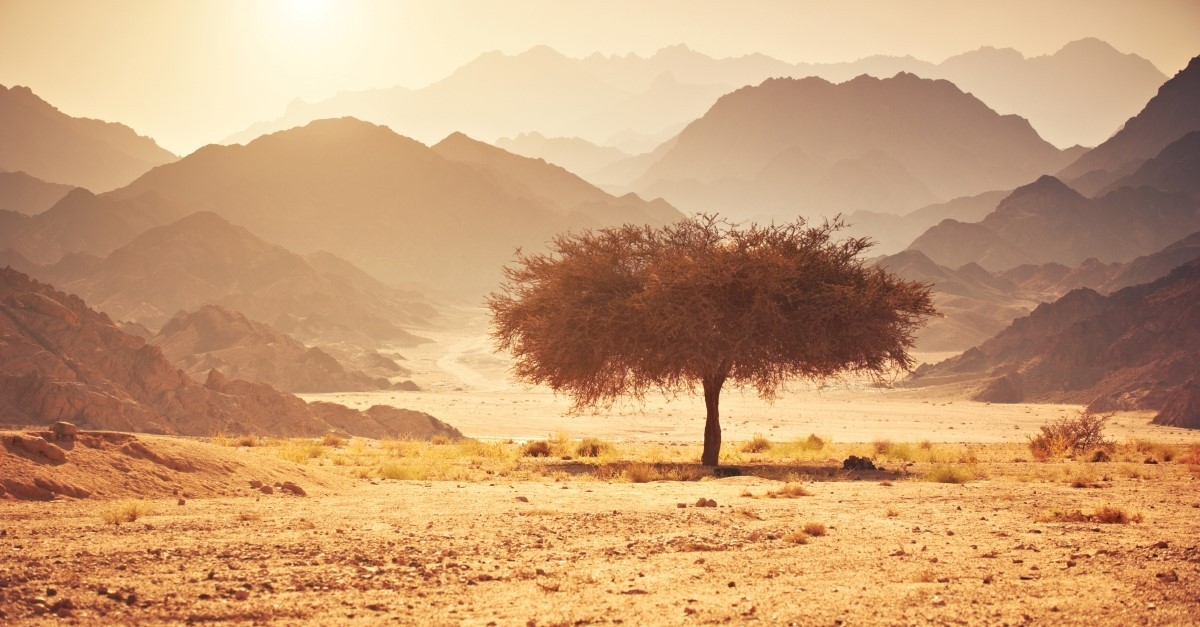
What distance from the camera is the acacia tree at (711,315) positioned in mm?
20484

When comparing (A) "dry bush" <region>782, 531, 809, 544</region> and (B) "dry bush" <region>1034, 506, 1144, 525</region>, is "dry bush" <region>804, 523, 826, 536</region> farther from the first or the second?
(B) "dry bush" <region>1034, 506, 1144, 525</region>

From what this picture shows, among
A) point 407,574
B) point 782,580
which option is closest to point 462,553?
point 407,574

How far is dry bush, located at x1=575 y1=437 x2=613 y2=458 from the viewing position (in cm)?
2478

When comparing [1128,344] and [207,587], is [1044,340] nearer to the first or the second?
[1128,344]

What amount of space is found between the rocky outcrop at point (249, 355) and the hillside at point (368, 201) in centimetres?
9011

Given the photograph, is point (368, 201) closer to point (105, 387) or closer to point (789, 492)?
point (105, 387)

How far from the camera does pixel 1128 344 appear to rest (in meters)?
63.8

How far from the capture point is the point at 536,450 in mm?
24516

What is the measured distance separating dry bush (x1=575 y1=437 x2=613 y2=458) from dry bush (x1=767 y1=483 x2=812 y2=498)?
9794mm

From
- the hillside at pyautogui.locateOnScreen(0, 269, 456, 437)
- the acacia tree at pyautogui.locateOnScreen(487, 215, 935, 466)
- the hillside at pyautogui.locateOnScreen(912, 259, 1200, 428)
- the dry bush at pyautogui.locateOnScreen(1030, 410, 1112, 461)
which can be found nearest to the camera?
the acacia tree at pyautogui.locateOnScreen(487, 215, 935, 466)

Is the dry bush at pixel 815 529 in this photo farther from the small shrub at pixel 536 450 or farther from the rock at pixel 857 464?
the small shrub at pixel 536 450

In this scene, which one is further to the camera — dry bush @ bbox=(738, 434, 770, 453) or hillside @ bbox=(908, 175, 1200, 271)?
hillside @ bbox=(908, 175, 1200, 271)

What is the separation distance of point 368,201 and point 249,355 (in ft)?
392

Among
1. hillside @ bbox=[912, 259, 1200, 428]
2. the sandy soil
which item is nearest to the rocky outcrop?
hillside @ bbox=[912, 259, 1200, 428]
